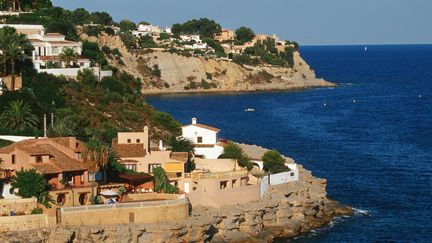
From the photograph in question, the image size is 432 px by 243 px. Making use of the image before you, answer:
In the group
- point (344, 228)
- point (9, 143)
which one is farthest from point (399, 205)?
point (9, 143)

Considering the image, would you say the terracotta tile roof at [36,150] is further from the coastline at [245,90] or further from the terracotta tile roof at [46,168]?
the coastline at [245,90]

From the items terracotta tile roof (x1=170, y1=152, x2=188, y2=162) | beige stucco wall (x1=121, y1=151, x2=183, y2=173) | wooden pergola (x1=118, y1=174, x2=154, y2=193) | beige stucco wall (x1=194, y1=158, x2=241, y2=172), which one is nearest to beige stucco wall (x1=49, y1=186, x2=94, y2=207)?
wooden pergola (x1=118, y1=174, x2=154, y2=193)

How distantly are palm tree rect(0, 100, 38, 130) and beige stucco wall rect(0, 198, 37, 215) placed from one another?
16.4 meters

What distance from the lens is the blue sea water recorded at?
58844 mm

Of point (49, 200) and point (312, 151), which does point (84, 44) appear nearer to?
point (312, 151)

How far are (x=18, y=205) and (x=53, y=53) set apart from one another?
36485mm

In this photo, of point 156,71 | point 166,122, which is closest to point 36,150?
point 166,122

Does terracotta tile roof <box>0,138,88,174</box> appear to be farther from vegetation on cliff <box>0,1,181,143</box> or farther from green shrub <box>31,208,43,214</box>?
vegetation on cliff <box>0,1,181,143</box>

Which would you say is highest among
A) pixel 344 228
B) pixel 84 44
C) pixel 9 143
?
pixel 84 44

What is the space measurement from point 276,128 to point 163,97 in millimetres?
48997

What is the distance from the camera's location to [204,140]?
67.1 meters

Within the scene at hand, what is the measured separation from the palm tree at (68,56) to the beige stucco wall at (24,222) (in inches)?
1443

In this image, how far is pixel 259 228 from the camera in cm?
5344

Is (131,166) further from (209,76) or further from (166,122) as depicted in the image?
(209,76)
